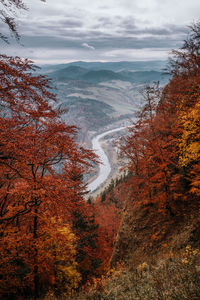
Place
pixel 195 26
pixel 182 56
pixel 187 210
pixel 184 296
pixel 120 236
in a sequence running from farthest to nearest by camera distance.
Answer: pixel 182 56, pixel 195 26, pixel 120 236, pixel 187 210, pixel 184 296

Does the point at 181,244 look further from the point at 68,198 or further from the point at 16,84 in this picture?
the point at 16,84

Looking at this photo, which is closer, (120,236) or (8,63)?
(8,63)

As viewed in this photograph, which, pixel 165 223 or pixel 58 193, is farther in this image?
pixel 165 223

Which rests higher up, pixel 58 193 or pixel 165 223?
pixel 58 193

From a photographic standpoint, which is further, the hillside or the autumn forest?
the autumn forest

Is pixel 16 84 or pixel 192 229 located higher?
pixel 16 84

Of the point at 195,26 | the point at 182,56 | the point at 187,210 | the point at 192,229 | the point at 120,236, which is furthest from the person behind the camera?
the point at 182,56

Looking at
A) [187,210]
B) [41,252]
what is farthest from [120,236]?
[41,252]

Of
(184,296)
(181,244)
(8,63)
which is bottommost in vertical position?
(181,244)

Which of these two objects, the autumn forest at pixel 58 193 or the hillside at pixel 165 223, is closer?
the hillside at pixel 165 223
